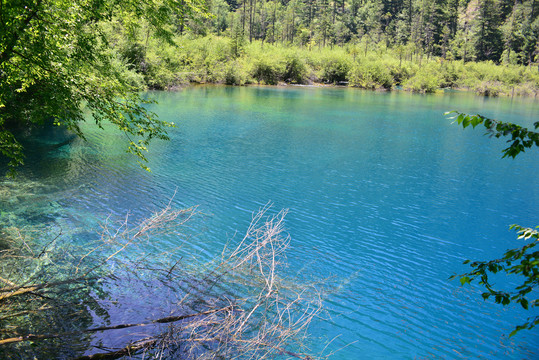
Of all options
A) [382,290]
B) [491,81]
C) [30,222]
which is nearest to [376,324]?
[382,290]

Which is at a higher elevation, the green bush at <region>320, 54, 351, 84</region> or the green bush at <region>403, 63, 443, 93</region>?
the green bush at <region>320, 54, 351, 84</region>

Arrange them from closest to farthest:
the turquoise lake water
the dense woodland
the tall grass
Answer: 1. the turquoise lake water
2. the tall grass
3. the dense woodland

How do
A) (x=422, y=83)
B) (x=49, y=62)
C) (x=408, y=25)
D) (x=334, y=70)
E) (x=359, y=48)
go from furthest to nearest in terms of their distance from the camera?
(x=408, y=25)
(x=359, y=48)
(x=334, y=70)
(x=422, y=83)
(x=49, y=62)

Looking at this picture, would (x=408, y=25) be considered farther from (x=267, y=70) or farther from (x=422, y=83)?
(x=267, y=70)

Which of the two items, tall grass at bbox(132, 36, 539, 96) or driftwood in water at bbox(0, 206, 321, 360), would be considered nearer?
driftwood in water at bbox(0, 206, 321, 360)

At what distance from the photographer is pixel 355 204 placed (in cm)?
1407

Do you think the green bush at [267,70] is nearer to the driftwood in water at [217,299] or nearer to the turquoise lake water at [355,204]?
the turquoise lake water at [355,204]

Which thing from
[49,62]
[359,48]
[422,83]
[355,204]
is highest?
[359,48]

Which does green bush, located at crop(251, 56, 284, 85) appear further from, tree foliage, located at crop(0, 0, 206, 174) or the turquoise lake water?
tree foliage, located at crop(0, 0, 206, 174)

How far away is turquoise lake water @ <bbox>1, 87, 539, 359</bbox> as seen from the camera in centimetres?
761

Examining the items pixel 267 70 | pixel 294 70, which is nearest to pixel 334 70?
pixel 294 70

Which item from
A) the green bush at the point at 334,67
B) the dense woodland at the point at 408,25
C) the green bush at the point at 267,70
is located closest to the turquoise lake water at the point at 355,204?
the green bush at the point at 267,70

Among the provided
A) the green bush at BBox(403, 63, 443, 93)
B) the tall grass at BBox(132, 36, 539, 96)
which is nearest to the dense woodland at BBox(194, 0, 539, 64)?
the tall grass at BBox(132, 36, 539, 96)

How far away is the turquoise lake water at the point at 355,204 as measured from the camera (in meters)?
7.61
